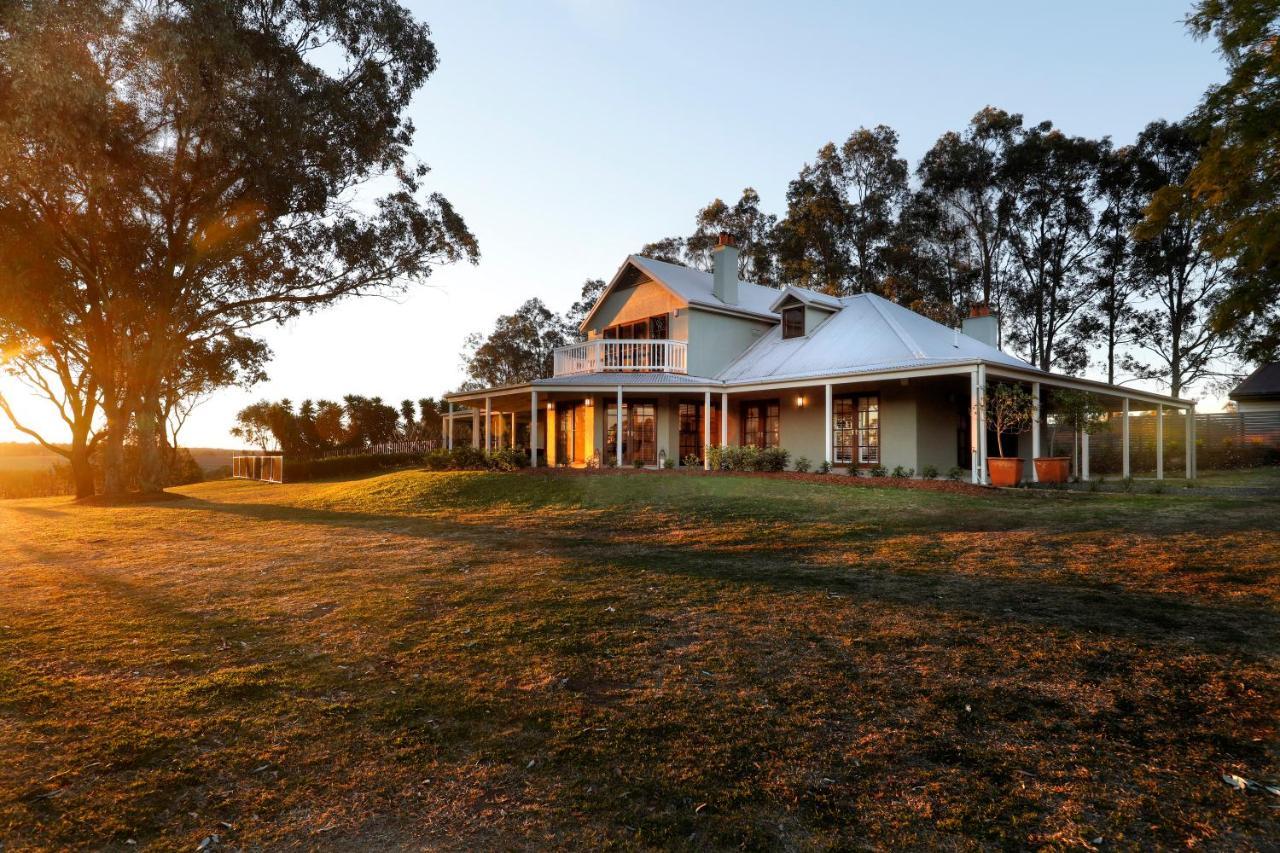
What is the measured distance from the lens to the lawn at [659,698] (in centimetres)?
281

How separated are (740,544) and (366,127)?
1599 centimetres

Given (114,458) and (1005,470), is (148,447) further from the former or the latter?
(1005,470)

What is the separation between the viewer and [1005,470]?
46.3 ft

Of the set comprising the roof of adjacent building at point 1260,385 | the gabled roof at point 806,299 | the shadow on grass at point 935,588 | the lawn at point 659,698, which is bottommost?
the lawn at point 659,698

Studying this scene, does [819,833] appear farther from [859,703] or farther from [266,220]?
[266,220]

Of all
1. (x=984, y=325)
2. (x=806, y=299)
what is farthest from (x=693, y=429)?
(x=984, y=325)

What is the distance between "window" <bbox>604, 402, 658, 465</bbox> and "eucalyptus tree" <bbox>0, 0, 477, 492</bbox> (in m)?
7.34

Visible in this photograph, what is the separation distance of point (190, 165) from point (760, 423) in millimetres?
17438

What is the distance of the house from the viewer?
1750 centimetres

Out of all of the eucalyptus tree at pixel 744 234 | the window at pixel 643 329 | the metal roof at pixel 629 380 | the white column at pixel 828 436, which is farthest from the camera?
the eucalyptus tree at pixel 744 234

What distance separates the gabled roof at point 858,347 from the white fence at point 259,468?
22077mm

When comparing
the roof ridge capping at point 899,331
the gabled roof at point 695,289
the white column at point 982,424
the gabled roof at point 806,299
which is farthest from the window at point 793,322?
the white column at point 982,424

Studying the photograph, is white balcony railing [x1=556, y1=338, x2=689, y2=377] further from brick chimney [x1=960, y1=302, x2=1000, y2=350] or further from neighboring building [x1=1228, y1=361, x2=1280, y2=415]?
neighboring building [x1=1228, y1=361, x2=1280, y2=415]

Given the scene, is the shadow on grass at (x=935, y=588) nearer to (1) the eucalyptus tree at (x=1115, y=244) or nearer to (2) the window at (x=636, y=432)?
(2) the window at (x=636, y=432)
